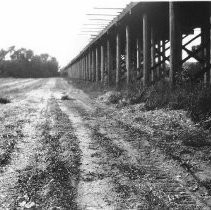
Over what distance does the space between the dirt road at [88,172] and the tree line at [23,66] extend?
76198 millimetres

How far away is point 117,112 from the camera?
1091 centimetres

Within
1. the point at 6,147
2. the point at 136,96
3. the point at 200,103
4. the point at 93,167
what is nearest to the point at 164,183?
the point at 93,167

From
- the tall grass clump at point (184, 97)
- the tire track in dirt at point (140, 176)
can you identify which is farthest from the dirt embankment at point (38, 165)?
the tall grass clump at point (184, 97)

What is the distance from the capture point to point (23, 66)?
101m

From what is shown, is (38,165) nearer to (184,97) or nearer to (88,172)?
(88,172)

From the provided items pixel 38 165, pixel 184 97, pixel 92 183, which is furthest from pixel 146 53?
pixel 92 183

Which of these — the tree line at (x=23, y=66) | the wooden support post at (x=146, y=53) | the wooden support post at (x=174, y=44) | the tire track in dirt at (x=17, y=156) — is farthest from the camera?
the tree line at (x=23, y=66)

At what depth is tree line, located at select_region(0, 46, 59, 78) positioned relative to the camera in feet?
305

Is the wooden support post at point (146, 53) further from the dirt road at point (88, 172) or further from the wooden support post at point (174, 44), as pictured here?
the dirt road at point (88, 172)

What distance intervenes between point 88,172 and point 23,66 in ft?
326

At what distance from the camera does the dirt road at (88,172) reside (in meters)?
3.79

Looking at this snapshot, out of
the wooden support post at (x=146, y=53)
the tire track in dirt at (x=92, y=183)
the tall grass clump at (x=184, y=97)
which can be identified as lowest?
the tire track in dirt at (x=92, y=183)

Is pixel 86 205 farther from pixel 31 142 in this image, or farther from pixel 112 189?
pixel 31 142

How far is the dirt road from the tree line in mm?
76198
